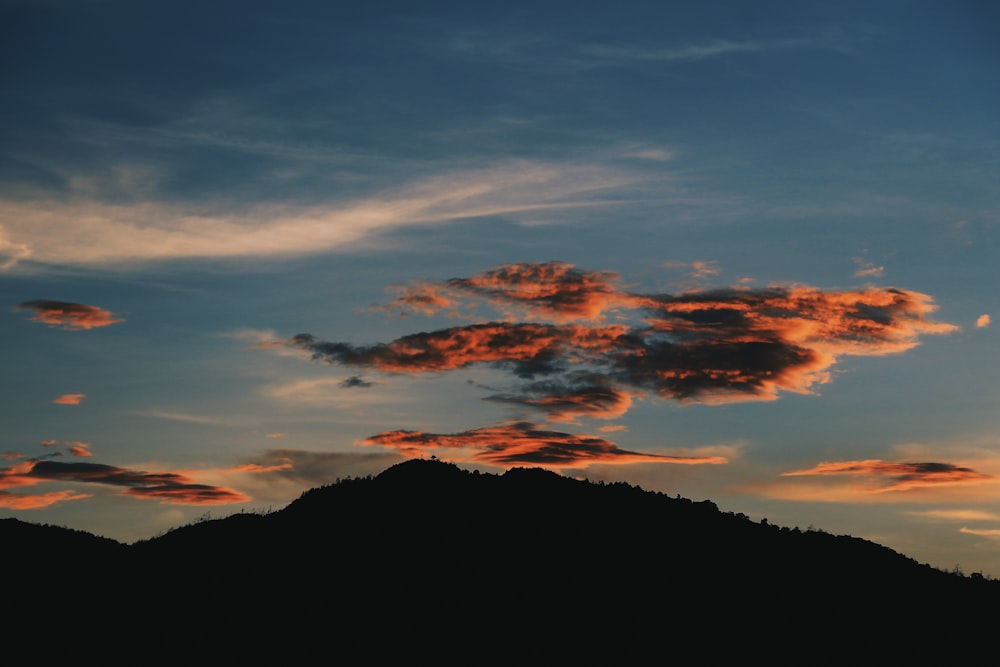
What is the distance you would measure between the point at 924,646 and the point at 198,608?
31.7 meters

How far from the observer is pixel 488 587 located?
4331 cm

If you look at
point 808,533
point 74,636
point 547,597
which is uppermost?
point 808,533

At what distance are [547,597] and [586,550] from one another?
16.4ft

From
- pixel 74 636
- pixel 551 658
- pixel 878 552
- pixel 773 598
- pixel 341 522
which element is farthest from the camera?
pixel 878 552

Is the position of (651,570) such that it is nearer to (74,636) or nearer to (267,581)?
(267,581)

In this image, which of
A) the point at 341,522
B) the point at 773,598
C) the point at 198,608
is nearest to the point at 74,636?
the point at 198,608

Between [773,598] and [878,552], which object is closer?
[773,598]

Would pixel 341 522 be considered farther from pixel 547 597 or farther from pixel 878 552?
pixel 878 552

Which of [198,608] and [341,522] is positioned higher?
[341,522]

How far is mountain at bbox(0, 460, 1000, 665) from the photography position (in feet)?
131

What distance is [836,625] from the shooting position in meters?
43.1

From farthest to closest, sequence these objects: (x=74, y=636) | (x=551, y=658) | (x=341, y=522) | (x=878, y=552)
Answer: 1. (x=878, y=552)
2. (x=341, y=522)
3. (x=74, y=636)
4. (x=551, y=658)

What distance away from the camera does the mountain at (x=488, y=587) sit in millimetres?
39844

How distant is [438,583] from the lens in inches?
1718
